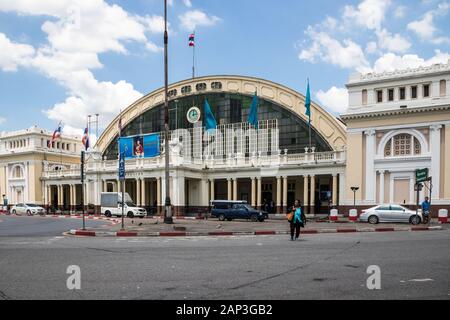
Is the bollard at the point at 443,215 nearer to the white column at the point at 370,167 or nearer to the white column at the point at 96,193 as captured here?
the white column at the point at 370,167

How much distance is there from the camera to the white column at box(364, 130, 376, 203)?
39906 millimetres

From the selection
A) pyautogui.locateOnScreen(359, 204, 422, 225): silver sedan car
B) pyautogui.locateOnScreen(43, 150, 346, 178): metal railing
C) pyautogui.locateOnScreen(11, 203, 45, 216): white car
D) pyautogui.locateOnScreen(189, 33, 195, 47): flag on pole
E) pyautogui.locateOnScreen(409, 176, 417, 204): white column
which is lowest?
pyautogui.locateOnScreen(11, 203, 45, 216): white car

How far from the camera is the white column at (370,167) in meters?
39.9

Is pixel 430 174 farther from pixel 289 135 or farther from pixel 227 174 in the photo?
pixel 227 174

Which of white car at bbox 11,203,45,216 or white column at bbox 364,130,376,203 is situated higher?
white column at bbox 364,130,376,203

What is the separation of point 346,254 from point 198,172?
39575 millimetres

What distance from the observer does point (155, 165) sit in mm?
50531

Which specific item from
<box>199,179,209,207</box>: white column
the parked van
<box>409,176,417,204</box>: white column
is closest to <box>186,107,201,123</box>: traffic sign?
<box>199,179,209,207</box>: white column

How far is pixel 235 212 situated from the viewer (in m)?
37.9

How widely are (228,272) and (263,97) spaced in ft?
152

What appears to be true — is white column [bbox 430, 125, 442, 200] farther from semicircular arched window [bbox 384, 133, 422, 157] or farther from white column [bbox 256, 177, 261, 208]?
white column [bbox 256, 177, 261, 208]

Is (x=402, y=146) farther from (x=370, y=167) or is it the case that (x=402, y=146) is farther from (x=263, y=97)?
(x=263, y=97)

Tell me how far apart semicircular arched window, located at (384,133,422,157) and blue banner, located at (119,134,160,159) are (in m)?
25.6

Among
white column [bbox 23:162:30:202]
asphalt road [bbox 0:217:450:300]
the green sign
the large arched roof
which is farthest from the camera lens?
white column [bbox 23:162:30:202]
